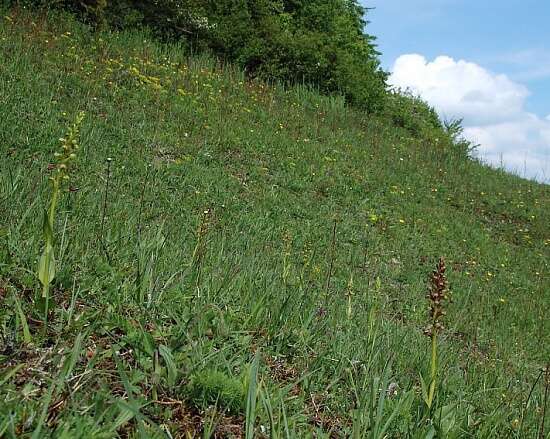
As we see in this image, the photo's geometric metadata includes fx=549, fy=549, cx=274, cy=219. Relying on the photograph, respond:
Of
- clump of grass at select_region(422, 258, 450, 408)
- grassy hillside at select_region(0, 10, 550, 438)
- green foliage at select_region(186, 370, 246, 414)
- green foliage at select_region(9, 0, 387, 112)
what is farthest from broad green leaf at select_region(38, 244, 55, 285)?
green foliage at select_region(9, 0, 387, 112)

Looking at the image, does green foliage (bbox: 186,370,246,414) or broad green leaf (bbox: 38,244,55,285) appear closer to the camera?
green foliage (bbox: 186,370,246,414)

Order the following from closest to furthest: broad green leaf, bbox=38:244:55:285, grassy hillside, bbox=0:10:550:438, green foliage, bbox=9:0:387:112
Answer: grassy hillside, bbox=0:10:550:438 → broad green leaf, bbox=38:244:55:285 → green foliage, bbox=9:0:387:112

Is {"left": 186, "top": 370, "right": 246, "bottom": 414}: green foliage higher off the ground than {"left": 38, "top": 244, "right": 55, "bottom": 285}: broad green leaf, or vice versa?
{"left": 38, "top": 244, "right": 55, "bottom": 285}: broad green leaf

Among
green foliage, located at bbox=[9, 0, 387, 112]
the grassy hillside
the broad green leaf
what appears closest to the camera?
the grassy hillside

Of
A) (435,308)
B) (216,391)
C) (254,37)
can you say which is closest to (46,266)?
(216,391)

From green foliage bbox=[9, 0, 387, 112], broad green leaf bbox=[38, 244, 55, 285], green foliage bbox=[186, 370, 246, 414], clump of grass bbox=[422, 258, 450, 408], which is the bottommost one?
green foliage bbox=[186, 370, 246, 414]

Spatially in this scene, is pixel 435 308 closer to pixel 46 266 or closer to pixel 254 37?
pixel 46 266

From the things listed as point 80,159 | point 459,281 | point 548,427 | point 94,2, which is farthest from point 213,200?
point 94,2

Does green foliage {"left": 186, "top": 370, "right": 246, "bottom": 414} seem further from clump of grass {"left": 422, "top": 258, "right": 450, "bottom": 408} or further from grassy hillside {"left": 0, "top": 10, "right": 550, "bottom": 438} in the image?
clump of grass {"left": 422, "top": 258, "right": 450, "bottom": 408}

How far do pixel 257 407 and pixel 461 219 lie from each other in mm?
8979

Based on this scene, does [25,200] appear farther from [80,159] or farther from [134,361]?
[80,159]

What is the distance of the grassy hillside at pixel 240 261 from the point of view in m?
1.67

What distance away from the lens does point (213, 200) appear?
21.6 feet

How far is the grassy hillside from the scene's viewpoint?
1665mm
